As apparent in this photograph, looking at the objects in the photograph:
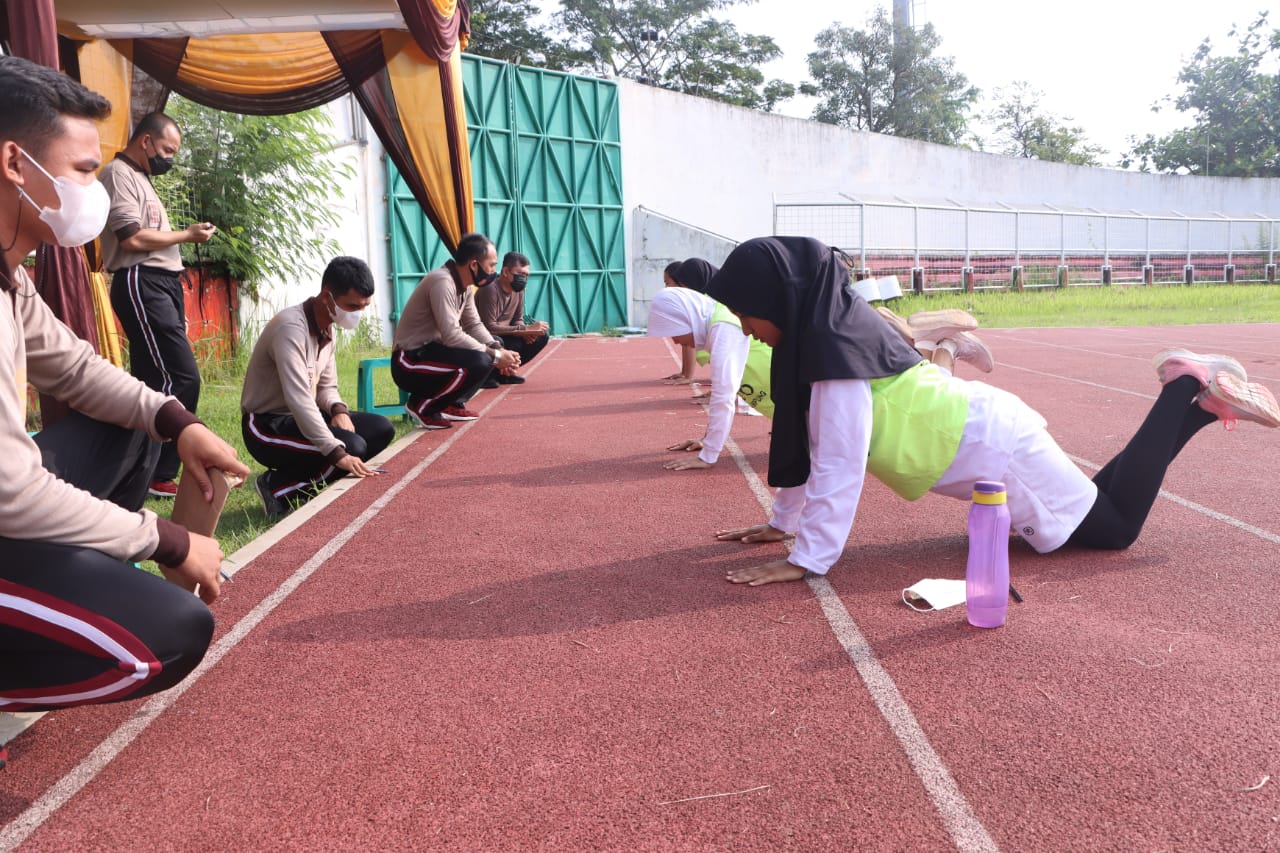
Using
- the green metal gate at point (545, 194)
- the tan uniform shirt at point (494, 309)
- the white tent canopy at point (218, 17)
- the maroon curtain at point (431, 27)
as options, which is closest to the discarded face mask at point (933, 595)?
the maroon curtain at point (431, 27)

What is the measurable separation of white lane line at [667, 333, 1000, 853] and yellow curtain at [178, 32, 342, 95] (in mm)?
6217

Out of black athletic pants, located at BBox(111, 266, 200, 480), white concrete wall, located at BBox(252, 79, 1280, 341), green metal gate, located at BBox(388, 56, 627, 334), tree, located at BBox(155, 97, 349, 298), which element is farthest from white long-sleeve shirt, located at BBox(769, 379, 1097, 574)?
green metal gate, located at BBox(388, 56, 627, 334)

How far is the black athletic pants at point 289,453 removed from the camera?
209 inches

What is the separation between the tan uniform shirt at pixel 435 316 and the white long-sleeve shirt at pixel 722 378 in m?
2.50

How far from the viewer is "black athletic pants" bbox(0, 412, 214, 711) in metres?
2.08

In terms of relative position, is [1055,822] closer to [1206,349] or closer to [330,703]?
[330,703]

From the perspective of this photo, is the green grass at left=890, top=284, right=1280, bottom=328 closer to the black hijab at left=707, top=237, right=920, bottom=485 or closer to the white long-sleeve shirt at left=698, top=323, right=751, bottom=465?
the white long-sleeve shirt at left=698, top=323, right=751, bottom=465

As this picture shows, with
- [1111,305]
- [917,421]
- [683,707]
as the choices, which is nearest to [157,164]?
[917,421]

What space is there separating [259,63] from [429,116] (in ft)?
4.38

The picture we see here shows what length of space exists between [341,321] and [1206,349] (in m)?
12.5

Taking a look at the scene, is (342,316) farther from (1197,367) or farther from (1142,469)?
(1197,367)

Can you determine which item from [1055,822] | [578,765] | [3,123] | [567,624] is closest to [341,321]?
[567,624]

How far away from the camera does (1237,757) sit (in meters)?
2.30

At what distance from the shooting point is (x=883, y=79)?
40.3 m
